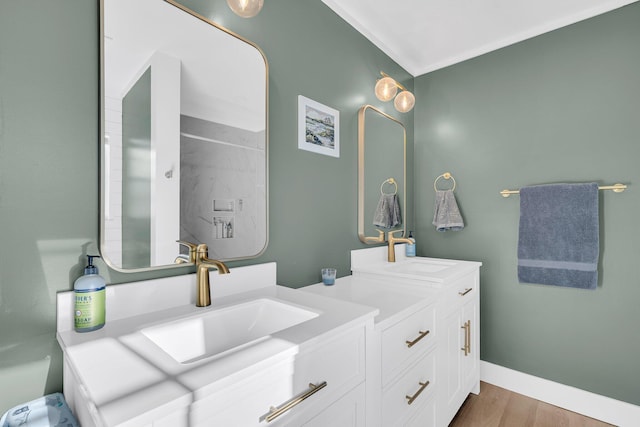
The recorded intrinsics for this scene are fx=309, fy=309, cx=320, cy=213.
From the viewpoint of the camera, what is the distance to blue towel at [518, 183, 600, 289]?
6.04 ft

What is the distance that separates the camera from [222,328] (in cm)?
105

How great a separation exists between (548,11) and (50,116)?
8.57 feet

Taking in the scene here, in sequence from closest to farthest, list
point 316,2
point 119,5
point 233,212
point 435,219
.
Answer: point 119,5 → point 233,212 → point 316,2 → point 435,219

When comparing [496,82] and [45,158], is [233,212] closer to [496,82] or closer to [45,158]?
[45,158]

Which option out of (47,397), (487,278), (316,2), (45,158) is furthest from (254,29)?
(487,278)

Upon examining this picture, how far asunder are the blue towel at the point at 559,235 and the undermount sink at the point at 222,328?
5.76 ft

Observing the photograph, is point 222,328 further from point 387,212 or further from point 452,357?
point 387,212

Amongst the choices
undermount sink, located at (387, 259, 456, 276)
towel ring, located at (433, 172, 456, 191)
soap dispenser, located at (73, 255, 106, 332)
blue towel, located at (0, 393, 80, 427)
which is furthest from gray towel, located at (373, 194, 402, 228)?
blue towel, located at (0, 393, 80, 427)

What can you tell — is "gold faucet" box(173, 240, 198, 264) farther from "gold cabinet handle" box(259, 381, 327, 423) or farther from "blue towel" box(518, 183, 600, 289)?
"blue towel" box(518, 183, 600, 289)

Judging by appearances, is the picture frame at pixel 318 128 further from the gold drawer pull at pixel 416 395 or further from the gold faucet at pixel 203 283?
the gold drawer pull at pixel 416 395

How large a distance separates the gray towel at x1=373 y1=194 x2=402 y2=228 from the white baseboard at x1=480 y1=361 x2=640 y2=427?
4.07 feet

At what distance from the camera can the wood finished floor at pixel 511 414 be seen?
1830mm

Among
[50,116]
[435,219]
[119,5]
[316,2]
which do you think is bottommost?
[435,219]

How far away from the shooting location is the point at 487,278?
7.47 ft
